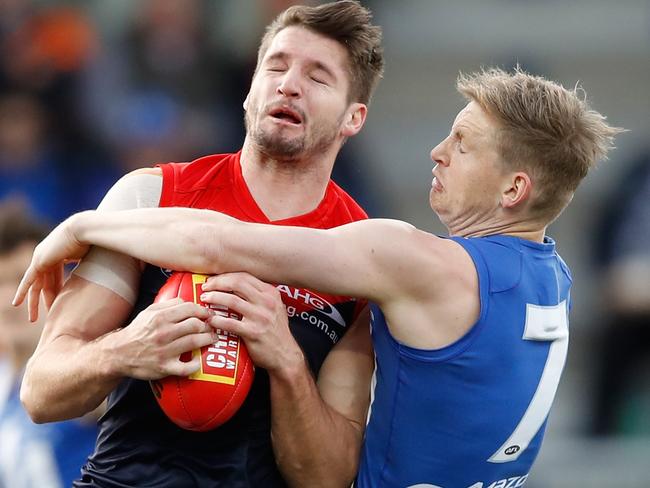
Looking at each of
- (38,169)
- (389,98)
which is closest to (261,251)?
(38,169)

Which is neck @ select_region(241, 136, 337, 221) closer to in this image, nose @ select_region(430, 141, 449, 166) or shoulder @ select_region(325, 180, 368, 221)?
shoulder @ select_region(325, 180, 368, 221)

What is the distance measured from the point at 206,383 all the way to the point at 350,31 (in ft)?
4.98

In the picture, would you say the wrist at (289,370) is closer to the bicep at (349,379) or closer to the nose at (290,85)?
the bicep at (349,379)

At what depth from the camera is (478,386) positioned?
13.2ft

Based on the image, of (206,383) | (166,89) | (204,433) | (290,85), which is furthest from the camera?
(166,89)

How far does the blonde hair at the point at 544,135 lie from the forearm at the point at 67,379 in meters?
1.49

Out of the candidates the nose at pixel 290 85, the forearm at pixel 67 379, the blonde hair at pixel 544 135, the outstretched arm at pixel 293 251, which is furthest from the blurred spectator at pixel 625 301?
the forearm at pixel 67 379

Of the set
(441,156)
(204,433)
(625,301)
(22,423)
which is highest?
(441,156)

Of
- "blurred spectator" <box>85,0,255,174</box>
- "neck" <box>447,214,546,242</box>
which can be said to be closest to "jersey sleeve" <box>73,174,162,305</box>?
"neck" <box>447,214,546,242</box>

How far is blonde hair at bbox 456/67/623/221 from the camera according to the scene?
4.17 meters

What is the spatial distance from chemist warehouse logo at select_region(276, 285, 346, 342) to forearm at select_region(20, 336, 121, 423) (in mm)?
663

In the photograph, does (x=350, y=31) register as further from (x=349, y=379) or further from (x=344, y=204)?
(x=349, y=379)

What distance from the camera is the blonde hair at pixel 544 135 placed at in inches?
164

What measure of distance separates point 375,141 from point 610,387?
3.11 meters
